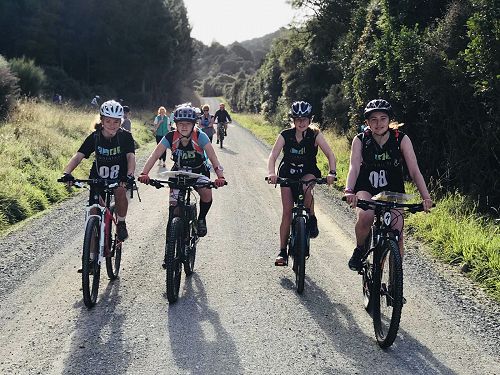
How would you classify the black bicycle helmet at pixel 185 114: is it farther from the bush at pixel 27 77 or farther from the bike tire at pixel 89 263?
the bush at pixel 27 77

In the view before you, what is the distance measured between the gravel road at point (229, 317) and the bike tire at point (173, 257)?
0.18 m

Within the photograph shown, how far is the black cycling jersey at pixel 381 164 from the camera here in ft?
17.3

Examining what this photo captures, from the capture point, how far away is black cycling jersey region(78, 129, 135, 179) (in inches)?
237

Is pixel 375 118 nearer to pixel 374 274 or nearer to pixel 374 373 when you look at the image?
pixel 374 274

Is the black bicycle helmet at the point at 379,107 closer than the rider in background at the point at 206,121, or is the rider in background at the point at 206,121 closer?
the black bicycle helmet at the point at 379,107

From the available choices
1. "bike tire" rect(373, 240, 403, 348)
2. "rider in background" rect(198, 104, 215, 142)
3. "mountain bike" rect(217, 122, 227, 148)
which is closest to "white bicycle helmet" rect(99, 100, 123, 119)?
"bike tire" rect(373, 240, 403, 348)

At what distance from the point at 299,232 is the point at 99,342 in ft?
8.61

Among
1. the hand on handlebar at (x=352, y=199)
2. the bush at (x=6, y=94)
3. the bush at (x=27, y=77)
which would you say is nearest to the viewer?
the hand on handlebar at (x=352, y=199)

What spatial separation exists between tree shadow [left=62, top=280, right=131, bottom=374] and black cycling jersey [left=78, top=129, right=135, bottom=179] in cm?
157

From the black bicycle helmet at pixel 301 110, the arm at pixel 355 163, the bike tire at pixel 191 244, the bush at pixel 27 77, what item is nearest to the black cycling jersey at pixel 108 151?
the bike tire at pixel 191 244

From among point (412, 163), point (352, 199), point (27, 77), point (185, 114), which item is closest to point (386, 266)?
point (352, 199)

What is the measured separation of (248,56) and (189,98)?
271 feet

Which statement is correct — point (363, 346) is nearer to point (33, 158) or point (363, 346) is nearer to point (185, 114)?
point (185, 114)

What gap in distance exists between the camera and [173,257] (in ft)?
17.4
